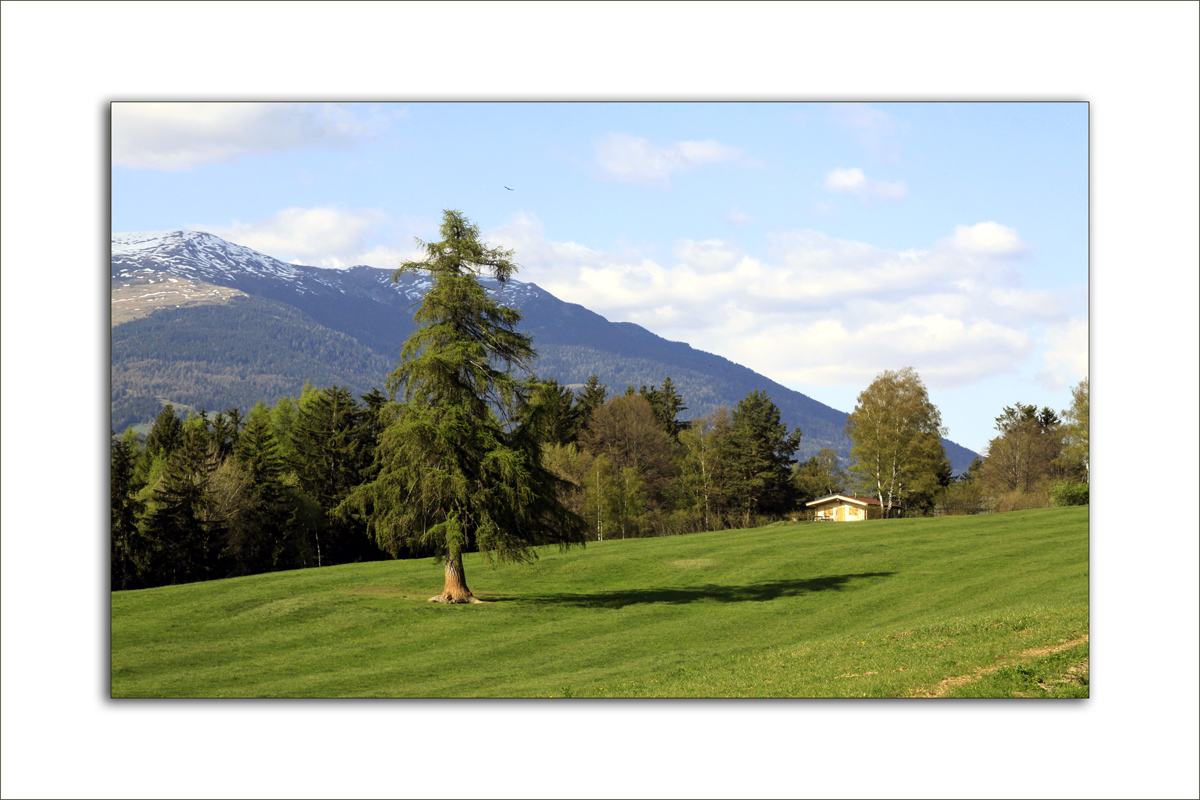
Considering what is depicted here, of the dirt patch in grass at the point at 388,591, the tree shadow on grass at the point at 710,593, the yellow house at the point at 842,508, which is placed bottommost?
the yellow house at the point at 842,508

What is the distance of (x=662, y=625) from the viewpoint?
19.7m

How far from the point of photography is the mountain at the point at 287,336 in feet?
52.5

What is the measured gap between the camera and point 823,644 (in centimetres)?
1594

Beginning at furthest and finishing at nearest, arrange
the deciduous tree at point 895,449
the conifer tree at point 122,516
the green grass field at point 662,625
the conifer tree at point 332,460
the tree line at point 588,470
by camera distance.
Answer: the conifer tree at point 332,460, the deciduous tree at point 895,449, the tree line at point 588,470, the conifer tree at point 122,516, the green grass field at point 662,625

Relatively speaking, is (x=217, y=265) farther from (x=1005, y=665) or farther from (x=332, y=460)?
(x=332, y=460)

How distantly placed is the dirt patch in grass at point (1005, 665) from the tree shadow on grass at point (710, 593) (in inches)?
405

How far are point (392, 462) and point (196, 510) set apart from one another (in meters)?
22.0

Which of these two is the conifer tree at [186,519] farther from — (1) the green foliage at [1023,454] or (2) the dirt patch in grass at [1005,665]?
(2) the dirt patch in grass at [1005,665]

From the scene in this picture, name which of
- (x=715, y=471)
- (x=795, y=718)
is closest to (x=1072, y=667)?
(x=795, y=718)

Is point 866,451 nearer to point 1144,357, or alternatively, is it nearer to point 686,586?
point 686,586

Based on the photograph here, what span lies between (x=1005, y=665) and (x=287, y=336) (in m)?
45.6

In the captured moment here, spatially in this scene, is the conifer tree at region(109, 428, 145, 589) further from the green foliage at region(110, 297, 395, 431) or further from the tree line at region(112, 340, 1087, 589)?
the green foliage at region(110, 297, 395, 431)

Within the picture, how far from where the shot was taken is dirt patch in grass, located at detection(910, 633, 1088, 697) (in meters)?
12.0

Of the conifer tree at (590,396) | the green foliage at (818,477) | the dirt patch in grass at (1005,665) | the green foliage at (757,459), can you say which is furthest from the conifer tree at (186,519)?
the green foliage at (818,477)
